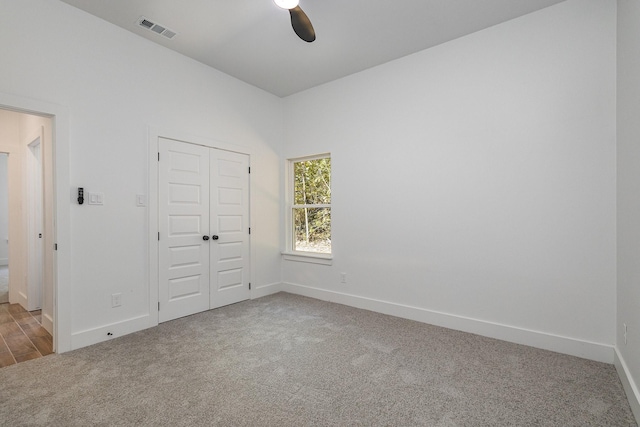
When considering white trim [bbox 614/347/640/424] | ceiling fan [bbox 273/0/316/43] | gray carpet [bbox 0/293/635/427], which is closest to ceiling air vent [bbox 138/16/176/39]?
ceiling fan [bbox 273/0/316/43]

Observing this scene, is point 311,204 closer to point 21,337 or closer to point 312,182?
point 312,182

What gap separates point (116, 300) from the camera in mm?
2961

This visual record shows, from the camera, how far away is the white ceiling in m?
2.67

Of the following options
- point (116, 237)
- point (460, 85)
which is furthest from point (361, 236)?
point (116, 237)

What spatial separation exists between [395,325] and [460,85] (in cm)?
257

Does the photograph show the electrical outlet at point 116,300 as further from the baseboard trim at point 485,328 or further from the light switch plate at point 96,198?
the baseboard trim at point 485,328

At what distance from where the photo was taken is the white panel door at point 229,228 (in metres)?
3.85

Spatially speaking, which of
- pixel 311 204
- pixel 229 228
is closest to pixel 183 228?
pixel 229 228

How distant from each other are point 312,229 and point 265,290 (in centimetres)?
111

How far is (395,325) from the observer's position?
3.28 meters

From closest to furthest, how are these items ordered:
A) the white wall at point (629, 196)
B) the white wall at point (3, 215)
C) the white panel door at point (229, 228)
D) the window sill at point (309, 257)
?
1. the white wall at point (629, 196)
2. the white panel door at point (229, 228)
3. the window sill at point (309, 257)
4. the white wall at point (3, 215)

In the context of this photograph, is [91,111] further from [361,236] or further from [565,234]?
[565,234]

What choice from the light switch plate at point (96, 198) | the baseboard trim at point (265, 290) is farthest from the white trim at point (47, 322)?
the baseboard trim at point (265, 290)

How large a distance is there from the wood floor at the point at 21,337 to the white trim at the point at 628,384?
419 centimetres
